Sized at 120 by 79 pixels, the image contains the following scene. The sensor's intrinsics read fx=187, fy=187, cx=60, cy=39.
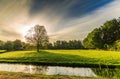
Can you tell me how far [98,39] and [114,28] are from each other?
10.6 meters

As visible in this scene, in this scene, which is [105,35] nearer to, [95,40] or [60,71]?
[95,40]

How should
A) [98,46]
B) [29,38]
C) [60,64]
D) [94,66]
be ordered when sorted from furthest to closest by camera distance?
[98,46] → [29,38] → [60,64] → [94,66]

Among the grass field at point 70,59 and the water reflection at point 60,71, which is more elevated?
the grass field at point 70,59

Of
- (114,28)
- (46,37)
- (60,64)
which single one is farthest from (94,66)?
(114,28)

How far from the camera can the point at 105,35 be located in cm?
9312

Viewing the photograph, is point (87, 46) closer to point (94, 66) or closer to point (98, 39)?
point (98, 39)

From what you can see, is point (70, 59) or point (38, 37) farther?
point (38, 37)

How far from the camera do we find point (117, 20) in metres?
95.5

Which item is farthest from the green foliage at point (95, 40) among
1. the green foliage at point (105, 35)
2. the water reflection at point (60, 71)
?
the water reflection at point (60, 71)

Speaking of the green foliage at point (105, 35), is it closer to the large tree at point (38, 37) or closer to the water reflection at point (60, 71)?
the large tree at point (38, 37)

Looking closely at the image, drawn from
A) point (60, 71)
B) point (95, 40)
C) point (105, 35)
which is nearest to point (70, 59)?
point (60, 71)

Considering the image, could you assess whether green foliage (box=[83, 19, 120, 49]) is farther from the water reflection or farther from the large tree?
the water reflection

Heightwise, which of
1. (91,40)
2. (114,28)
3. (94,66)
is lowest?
(94,66)

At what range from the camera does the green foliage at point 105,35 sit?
90.2 metres
